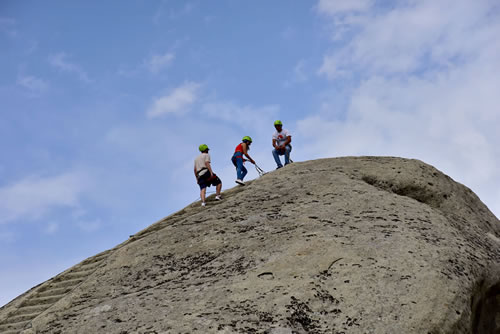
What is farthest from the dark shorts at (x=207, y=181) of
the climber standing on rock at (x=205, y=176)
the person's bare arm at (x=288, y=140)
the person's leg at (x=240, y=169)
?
the person's bare arm at (x=288, y=140)

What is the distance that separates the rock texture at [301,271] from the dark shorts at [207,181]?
1793mm

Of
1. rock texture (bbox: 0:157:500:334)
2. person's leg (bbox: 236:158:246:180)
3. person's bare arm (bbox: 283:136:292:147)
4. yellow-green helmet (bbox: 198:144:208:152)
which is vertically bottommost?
rock texture (bbox: 0:157:500:334)

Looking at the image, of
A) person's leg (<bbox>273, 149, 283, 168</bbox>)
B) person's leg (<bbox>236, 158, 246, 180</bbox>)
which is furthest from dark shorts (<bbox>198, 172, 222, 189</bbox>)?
person's leg (<bbox>273, 149, 283, 168</bbox>)

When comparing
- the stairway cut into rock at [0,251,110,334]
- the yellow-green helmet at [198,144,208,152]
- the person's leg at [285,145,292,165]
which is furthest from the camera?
the person's leg at [285,145,292,165]

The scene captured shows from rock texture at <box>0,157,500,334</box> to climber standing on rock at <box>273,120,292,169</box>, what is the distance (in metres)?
3.77

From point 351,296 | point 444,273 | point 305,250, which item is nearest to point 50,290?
point 305,250

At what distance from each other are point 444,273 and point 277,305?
8.40 feet

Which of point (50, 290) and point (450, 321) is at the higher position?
point (50, 290)

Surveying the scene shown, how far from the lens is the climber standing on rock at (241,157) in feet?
50.2

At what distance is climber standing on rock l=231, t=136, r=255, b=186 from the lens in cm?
1530

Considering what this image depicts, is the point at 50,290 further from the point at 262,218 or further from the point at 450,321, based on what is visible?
the point at 450,321

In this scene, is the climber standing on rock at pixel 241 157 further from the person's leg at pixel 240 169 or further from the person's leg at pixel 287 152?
the person's leg at pixel 287 152

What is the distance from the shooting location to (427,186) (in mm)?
12438

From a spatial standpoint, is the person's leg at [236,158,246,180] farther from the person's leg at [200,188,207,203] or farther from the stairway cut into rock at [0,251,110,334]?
the stairway cut into rock at [0,251,110,334]
